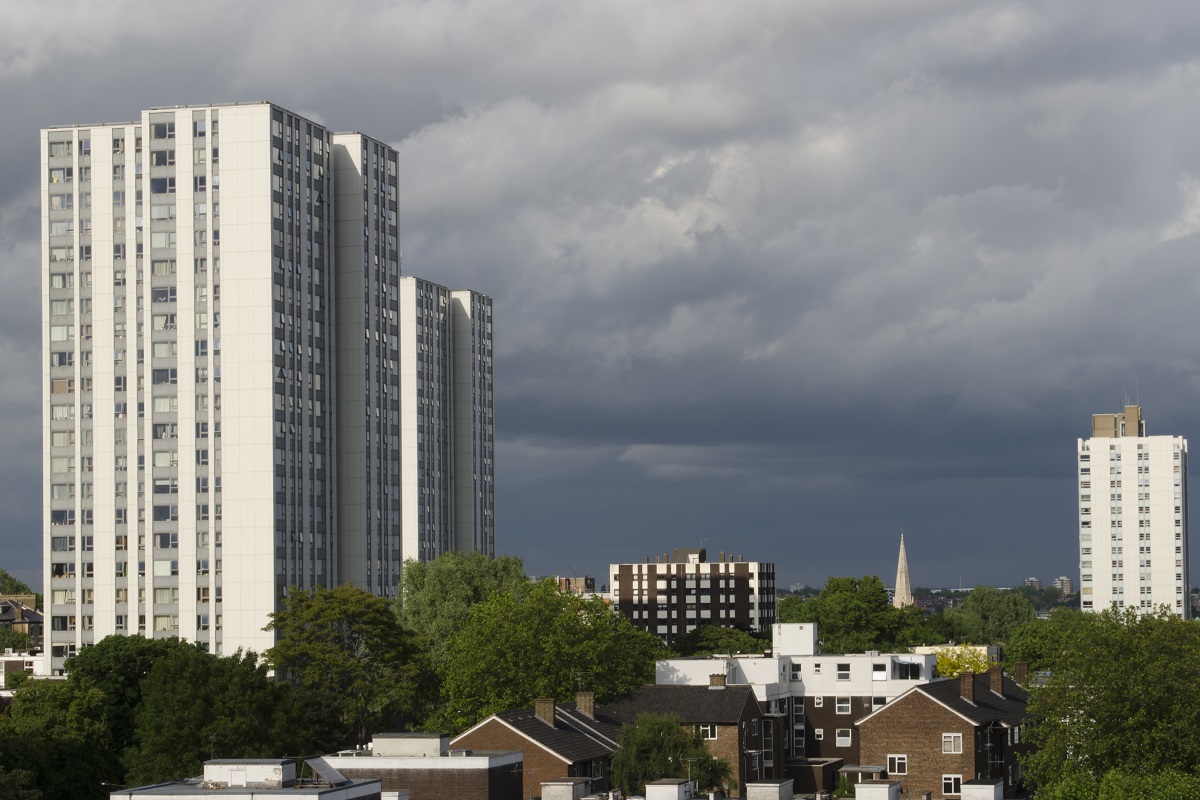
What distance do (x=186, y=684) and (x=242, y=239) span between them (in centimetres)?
7147

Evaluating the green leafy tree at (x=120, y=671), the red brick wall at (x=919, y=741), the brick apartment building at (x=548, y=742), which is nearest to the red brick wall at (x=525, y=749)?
the brick apartment building at (x=548, y=742)

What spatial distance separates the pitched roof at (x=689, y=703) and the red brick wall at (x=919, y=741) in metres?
9.13

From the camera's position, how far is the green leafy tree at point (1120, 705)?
324ft

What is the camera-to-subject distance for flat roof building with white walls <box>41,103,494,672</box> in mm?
169625

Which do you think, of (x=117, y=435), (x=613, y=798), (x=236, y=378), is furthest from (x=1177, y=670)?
(x=117, y=435)

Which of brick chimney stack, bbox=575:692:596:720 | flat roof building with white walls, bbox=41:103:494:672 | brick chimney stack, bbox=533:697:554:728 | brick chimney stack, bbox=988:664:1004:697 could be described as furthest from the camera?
flat roof building with white walls, bbox=41:103:494:672

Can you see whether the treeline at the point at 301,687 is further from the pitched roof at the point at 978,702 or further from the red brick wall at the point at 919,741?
the pitched roof at the point at 978,702

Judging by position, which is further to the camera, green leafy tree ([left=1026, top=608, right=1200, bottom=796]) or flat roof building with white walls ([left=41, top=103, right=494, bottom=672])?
flat roof building with white walls ([left=41, top=103, right=494, bottom=672])

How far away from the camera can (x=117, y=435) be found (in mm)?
174375

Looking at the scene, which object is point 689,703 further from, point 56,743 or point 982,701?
point 56,743

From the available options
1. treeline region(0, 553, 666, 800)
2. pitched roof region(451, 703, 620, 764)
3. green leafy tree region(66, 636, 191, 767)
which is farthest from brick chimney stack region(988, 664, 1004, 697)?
green leafy tree region(66, 636, 191, 767)

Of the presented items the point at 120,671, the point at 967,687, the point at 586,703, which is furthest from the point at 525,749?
the point at 967,687

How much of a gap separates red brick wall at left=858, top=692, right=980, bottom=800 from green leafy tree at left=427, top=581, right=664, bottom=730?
19475 millimetres

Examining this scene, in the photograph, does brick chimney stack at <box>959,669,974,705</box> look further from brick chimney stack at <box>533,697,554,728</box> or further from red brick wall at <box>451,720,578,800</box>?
red brick wall at <box>451,720,578,800</box>
